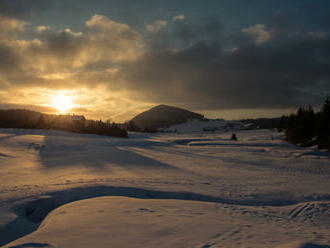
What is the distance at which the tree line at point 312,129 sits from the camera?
34416mm

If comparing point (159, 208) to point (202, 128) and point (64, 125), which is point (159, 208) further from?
point (202, 128)

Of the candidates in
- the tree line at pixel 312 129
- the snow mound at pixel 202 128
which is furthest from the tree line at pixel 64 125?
the snow mound at pixel 202 128

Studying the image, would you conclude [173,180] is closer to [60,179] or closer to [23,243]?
[60,179]

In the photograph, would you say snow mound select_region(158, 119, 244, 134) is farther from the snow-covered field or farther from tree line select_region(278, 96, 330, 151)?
the snow-covered field

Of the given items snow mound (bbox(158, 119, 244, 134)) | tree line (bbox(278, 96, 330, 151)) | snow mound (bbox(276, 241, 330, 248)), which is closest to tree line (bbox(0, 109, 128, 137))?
tree line (bbox(278, 96, 330, 151))

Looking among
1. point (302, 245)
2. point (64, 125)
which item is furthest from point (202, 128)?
point (302, 245)

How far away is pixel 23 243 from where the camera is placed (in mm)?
5258

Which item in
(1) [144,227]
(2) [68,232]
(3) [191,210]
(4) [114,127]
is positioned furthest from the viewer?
(4) [114,127]

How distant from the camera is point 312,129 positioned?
42.1m

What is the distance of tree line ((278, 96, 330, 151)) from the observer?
1355 inches

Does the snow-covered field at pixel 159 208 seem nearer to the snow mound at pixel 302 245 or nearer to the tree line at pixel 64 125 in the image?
the snow mound at pixel 302 245

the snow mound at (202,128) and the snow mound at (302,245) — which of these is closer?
the snow mound at (302,245)

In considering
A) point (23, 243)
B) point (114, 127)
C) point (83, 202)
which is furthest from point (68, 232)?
point (114, 127)

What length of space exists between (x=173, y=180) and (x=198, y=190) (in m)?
2.24
